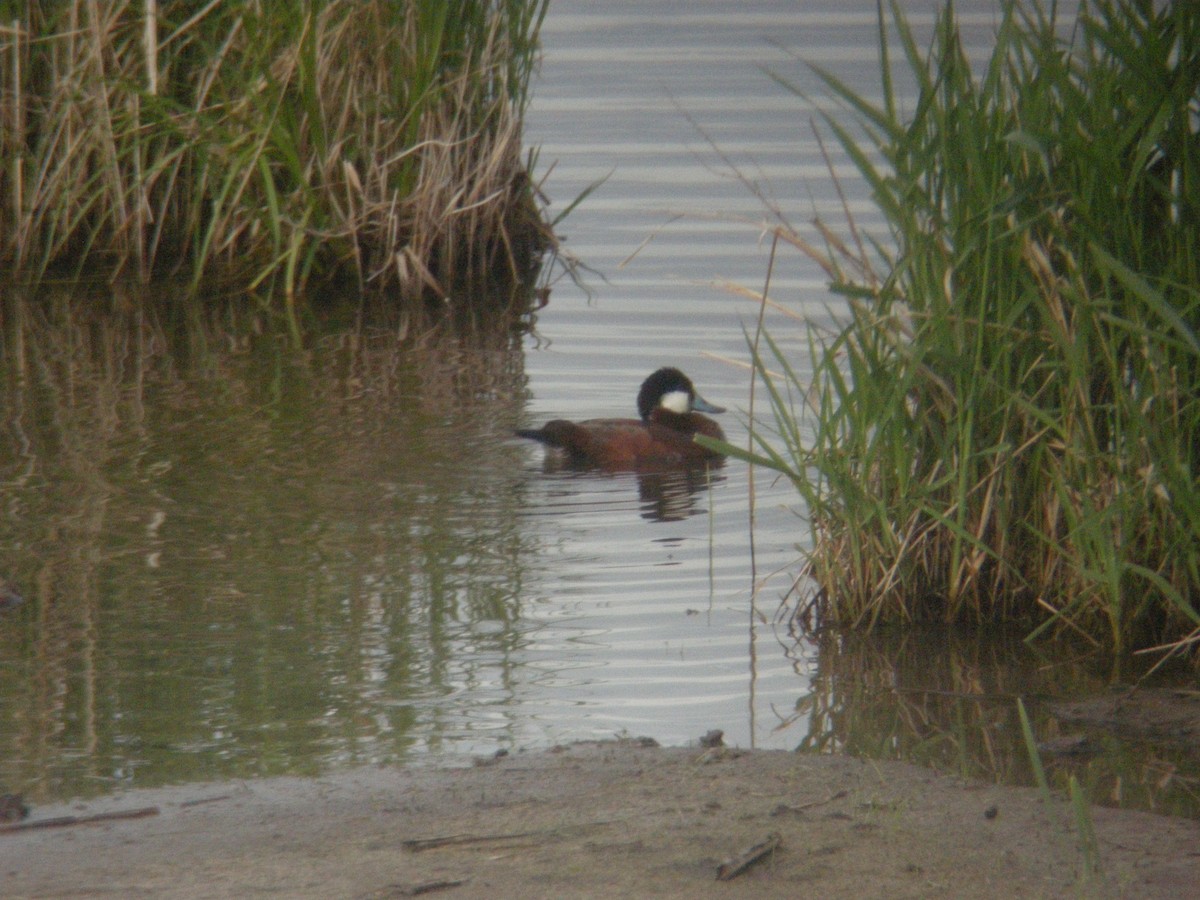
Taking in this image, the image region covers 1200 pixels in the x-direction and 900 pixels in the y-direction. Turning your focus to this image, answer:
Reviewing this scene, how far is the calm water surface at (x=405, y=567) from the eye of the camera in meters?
4.88

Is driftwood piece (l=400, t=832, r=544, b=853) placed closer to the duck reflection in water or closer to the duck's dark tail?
the duck reflection in water

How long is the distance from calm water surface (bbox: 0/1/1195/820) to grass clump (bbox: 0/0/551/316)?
2.92 ft

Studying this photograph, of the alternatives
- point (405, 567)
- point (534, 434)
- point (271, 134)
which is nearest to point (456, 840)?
point (405, 567)

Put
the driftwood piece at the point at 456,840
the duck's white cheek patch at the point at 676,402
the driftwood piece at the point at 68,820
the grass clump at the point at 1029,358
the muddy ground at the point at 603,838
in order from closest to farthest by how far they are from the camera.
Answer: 1. the muddy ground at the point at 603,838
2. the driftwood piece at the point at 456,840
3. the driftwood piece at the point at 68,820
4. the grass clump at the point at 1029,358
5. the duck's white cheek patch at the point at 676,402

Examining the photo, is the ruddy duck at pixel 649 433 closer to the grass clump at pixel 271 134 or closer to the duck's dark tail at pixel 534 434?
the duck's dark tail at pixel 534 434

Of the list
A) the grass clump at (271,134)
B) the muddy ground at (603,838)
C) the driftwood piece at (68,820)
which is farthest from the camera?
the grass clump at (271,134)

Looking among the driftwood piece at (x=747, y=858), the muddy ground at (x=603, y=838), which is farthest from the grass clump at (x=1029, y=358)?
the driftwood piece at (x=747, y=858)

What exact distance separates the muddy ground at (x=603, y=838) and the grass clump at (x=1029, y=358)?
1.31 meters

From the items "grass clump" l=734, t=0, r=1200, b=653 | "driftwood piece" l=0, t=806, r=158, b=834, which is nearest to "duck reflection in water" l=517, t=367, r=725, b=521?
"grass clump" l=734, t=0, r=1200, b=653

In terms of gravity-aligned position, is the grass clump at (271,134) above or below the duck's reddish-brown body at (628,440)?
above

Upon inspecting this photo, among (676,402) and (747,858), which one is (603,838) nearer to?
(747,858)

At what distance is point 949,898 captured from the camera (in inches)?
138

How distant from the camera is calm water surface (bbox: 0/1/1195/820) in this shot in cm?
488

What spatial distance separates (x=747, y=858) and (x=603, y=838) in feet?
1.07
